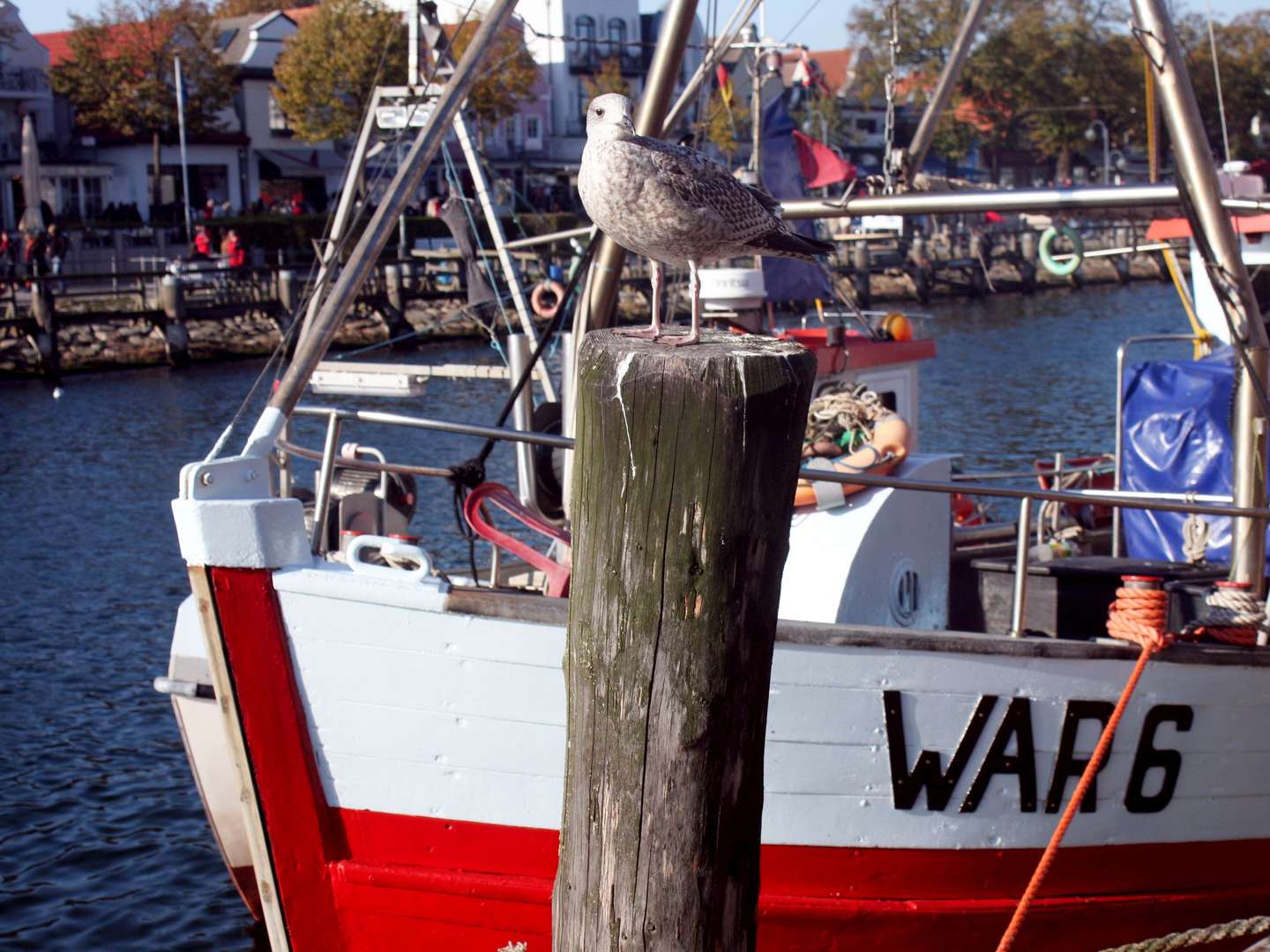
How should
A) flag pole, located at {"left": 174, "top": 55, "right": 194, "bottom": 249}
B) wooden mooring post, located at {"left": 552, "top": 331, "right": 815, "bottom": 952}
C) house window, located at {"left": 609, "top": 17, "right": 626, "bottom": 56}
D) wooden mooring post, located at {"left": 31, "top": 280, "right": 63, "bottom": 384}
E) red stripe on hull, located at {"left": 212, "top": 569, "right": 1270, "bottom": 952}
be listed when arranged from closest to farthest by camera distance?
wooden mooring post, located at {"left": 552, "top": 331, "right": 815, "bottom": 952} → red stripe on hull, located at {"left": 212, "top": 569, "right": 1270, "bottom": 952} → wooden mooring post, located at {"left": 31, "top": 280, "right": 63, "bottom": 384} → flag pole, located at {"left": 174, "top": 55, "right": 194, "bottom": 249} → house window, located at {"left": 609, "top": 17, "right": 626, "bottom": 56}

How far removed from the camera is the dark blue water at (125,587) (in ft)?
36.1

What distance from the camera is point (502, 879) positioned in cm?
Result: 725

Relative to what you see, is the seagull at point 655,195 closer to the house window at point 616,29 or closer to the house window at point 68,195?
the house window at point 68,195

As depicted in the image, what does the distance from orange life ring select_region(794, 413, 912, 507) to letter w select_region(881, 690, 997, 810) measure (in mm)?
1212

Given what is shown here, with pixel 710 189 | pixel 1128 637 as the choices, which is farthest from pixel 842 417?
pixel 710 189

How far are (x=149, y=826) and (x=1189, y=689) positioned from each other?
25.5 feet

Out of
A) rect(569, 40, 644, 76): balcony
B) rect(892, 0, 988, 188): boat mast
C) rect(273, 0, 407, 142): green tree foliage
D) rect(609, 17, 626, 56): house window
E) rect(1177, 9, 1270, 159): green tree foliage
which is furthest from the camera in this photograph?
rect(609, 17, 626, 56): house window

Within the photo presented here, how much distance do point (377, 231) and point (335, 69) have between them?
190ft

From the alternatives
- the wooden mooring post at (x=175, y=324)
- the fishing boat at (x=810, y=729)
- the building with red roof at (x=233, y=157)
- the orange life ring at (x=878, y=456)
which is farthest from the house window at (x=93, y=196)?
the orange life ring at (x=878, y=456)

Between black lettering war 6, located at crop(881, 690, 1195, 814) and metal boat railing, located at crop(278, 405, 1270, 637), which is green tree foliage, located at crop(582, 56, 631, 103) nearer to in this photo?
metal boat railing, located at crop(278, 405, 1270, 637)

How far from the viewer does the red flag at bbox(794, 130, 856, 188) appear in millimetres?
18781

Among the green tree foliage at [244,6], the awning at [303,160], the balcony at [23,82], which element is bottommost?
the awning at [303,160]

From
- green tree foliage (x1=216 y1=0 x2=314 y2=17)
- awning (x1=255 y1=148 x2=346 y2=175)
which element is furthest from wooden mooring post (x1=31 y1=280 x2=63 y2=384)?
green tree foliage (x1=216 y1=0 x2=314 y2=17)

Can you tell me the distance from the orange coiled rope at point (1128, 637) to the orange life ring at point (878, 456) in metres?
1.25
